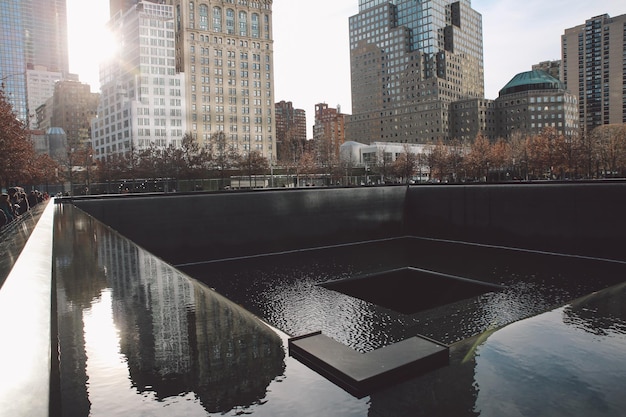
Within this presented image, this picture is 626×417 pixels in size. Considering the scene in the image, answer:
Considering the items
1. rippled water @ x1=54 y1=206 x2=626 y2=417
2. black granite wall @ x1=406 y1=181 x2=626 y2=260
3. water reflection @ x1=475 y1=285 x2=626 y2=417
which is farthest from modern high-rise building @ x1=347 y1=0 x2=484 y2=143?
water reflection @ x1=475 y1=285 x2=626 y2=417

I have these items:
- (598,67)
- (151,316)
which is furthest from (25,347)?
(598,67)

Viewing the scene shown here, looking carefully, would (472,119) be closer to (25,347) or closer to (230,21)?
(230,21)

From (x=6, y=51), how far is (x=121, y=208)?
661 feet

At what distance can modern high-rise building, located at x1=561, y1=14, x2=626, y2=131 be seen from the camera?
129875mm

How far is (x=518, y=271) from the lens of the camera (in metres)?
13.3

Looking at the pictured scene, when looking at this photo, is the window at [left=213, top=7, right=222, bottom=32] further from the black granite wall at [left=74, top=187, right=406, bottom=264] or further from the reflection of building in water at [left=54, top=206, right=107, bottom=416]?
the reflection of building in water at [left=54, top=206, right=107, bottom=416]

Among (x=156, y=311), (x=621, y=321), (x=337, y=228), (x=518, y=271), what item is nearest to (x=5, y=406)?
(x=156, y=311)

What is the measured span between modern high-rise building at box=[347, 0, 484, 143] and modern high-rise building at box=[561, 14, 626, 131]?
1034 inches

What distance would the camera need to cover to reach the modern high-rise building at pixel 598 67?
426 feet

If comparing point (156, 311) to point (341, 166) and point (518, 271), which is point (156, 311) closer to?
point (518, 271)

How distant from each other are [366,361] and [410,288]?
35.6 feet

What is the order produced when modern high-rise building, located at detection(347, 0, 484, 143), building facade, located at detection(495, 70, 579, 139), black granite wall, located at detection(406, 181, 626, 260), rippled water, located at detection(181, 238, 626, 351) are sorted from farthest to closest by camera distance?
modern high-rise building, located at detection(347, 0, 484, 143) → building facade, located at detection(495, 70, 579, 139) → black granite wall, located at detection(406, 181, 626, 260) → rippled water, located at detection(181, 238, 626, 351)

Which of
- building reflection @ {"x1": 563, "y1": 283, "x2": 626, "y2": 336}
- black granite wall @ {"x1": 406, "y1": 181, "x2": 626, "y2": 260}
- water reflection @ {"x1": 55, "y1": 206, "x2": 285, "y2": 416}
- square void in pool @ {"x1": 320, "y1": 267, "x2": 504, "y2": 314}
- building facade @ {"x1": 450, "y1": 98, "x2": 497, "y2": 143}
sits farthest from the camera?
building facade @ {"x1": 450, "y1": 98, "x2": 497, "y2": 143}

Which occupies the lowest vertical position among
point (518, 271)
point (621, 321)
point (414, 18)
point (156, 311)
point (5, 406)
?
point (518, 271)
